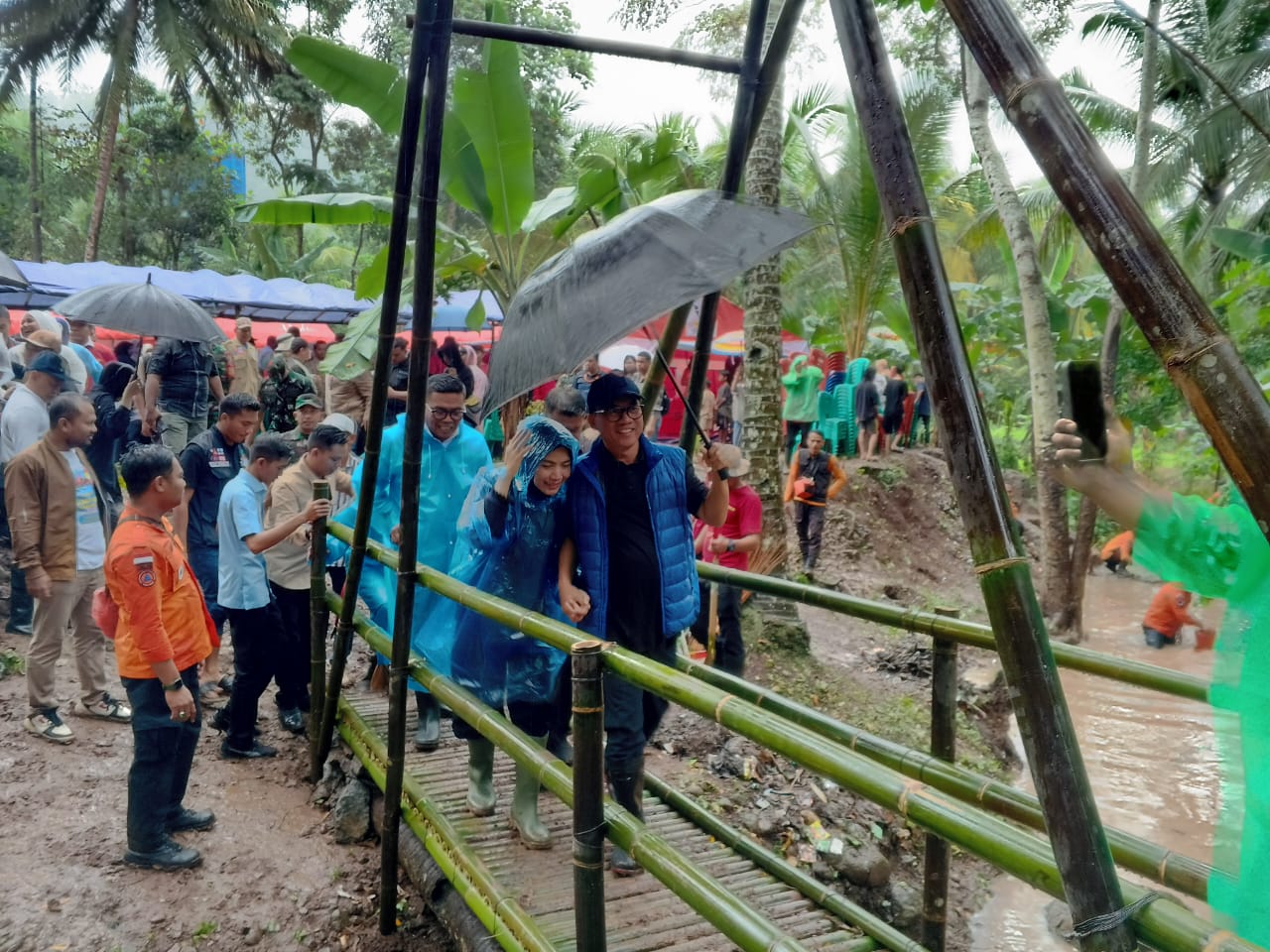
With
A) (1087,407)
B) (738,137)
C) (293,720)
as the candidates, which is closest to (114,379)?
(293,720)

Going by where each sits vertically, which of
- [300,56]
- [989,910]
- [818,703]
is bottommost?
[989,910]

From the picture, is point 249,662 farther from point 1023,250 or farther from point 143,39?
point 143,39

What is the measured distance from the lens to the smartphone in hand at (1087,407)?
1.53 m

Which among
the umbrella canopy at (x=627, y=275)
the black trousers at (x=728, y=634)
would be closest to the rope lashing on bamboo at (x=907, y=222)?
the umbrella canopy at (x=627, y=275)

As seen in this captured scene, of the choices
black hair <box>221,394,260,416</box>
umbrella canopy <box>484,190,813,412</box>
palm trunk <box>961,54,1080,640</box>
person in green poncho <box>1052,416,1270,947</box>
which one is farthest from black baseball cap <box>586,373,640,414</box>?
palm trunk <box>961,54,1080,640</box>

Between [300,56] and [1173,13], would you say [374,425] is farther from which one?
[1173,13]

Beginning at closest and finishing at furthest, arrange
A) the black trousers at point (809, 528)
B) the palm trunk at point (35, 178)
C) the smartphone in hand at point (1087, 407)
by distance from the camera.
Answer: the smartphone in hand at point (1087, 407)
the black trousers at point (809, 528)
the palm trunk at point (35, 178)

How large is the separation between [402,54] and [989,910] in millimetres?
17194

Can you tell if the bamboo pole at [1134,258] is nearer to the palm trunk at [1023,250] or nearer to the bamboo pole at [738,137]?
the bamboo pole at [738,137]

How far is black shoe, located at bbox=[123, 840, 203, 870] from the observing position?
3.35 m

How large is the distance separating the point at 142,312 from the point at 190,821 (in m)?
3.87

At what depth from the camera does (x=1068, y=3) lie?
7.70 meters

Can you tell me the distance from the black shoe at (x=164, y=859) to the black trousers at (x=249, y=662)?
972 mm

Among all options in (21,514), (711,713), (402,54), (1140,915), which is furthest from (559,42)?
(402,54)
